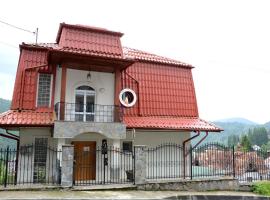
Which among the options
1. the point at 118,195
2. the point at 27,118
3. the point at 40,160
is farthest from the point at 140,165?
the point at 27,118

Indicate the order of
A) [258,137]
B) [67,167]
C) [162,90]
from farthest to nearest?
[258,137]
[162,90]
[67,167]

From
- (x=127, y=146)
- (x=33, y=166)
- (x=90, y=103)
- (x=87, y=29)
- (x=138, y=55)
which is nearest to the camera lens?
(x=33, y=166)

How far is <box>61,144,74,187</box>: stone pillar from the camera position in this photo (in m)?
11.4

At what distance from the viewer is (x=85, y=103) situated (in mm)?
14617

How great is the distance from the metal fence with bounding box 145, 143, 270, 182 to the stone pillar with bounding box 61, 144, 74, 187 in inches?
132

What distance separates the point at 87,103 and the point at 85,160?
105 inches

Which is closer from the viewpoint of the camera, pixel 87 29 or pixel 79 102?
pixel 79 102

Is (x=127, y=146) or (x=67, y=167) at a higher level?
(x=127, y=146)

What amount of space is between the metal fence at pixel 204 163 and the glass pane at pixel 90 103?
10.8ft

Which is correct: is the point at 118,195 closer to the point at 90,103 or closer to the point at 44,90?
the point at 90,103

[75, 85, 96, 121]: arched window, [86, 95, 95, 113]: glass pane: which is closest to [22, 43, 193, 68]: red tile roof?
[75, 85, 96, 121]: arched window

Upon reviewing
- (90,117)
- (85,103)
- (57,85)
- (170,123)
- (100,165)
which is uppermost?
(57,85)

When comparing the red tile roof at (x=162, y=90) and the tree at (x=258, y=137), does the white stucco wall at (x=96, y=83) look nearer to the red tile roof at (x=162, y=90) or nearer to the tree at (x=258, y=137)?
the red tile roof at (x=162, y=90)

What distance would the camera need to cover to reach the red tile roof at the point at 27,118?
12.8 m
